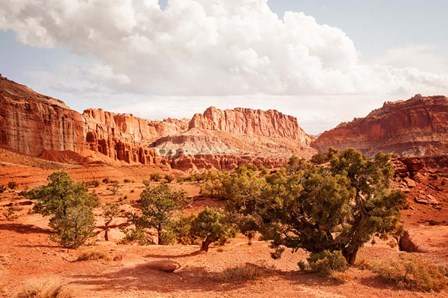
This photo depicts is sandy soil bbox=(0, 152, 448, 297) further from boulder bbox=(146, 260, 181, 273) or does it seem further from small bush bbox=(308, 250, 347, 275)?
small bush bbox=(308, 250, 347, 275)

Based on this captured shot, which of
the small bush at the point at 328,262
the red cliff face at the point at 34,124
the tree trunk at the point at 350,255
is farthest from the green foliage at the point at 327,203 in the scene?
the red cliff face at the point at 34,124

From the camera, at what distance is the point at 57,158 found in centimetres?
9081

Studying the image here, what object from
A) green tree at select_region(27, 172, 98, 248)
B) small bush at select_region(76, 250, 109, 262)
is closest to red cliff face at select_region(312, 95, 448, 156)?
green tree at select_region(27, 172, 98, 248)

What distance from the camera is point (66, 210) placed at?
2734 cm

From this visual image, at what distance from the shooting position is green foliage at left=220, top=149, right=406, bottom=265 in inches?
627

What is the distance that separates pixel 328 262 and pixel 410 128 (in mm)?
176673

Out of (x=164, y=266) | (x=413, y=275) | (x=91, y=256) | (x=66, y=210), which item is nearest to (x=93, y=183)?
(x=66, y=210)

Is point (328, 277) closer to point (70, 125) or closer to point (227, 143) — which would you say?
point (70, 125)

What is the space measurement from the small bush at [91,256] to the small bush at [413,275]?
47.7ft

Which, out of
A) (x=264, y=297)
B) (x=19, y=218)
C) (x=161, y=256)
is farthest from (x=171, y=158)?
(x=264, y=297)

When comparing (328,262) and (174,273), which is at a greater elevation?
(328,262)

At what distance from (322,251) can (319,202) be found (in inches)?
96.2

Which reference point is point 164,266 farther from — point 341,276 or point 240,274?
point 341,276

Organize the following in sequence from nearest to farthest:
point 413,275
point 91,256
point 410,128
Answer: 1. point 413,275
2. point 91,256
3. point 410,128
